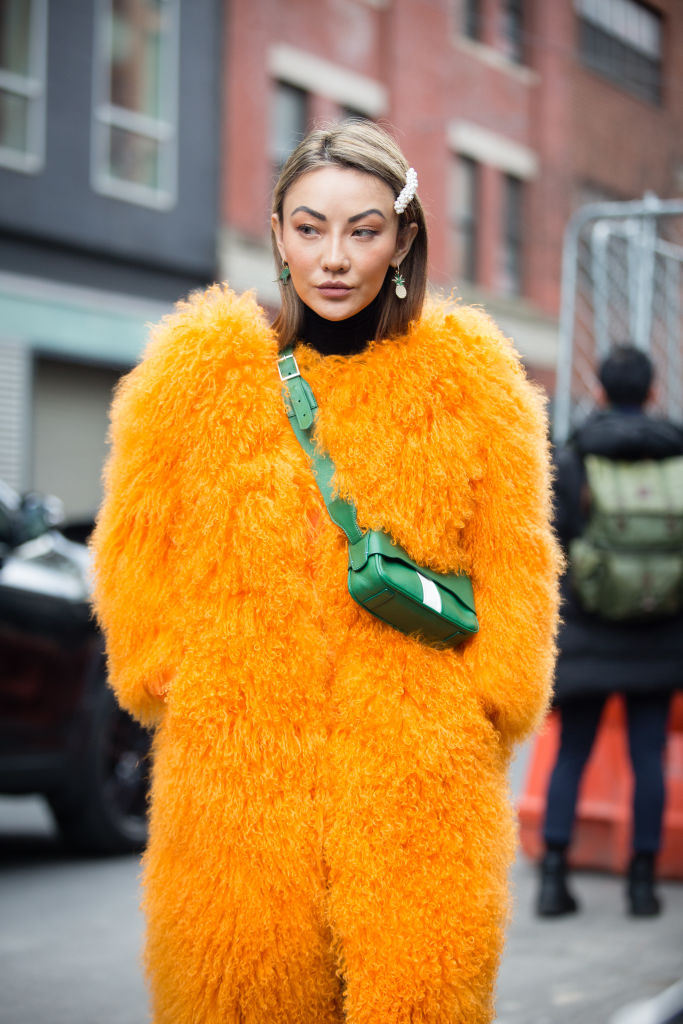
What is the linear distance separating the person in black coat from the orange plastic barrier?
0.43m

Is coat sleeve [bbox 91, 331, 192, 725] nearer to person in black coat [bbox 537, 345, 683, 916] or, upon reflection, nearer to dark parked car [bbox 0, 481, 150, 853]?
person in black coat [bbox 537, 345, 683, 916]

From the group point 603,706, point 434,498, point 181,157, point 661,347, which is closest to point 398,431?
point 434,498

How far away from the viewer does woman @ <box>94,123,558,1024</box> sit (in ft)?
6.41

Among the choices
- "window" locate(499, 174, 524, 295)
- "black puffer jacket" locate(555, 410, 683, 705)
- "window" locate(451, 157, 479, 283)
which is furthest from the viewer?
"window" locate(499, 174, 524, 295)

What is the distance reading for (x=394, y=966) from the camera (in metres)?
1.92

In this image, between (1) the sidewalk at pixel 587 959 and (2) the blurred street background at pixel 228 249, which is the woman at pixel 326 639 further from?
(1) the sidewalk at pixel 587 959

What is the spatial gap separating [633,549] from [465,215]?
15557 millimetres

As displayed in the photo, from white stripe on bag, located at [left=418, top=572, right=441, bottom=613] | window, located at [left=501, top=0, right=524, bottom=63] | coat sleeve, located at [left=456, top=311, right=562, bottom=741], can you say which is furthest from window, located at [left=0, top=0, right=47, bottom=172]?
white stripe on bag, located at [left=418, top=572, right=441, bottom=613]

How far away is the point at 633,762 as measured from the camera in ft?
15.0

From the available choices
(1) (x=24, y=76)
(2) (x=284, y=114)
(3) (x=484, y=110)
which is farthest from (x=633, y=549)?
(3) (x=484, y=110)

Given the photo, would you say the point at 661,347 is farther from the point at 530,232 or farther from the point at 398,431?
the point at 530,232

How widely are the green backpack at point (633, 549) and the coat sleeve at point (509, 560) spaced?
7.39ft

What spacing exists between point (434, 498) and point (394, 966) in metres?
0.75

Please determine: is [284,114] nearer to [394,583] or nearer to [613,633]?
[613,633]
